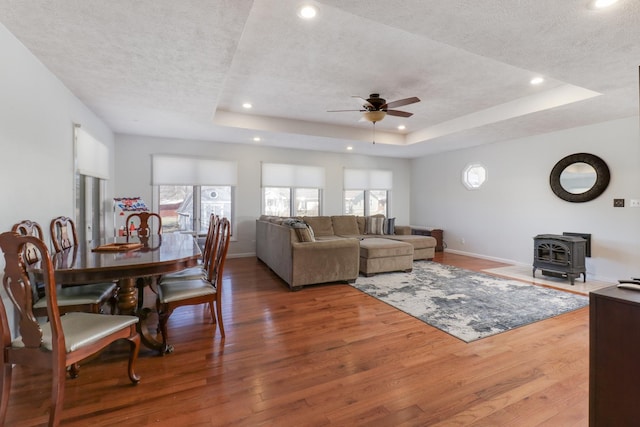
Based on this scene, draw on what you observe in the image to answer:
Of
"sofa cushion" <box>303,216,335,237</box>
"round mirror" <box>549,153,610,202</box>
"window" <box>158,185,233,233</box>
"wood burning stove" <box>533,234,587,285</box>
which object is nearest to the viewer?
"wood burning stove" <box>533,234,587,285</box>

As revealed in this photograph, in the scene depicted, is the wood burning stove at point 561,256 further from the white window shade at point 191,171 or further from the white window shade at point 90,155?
the white window shade at point 90,155

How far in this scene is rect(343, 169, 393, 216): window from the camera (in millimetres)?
7664

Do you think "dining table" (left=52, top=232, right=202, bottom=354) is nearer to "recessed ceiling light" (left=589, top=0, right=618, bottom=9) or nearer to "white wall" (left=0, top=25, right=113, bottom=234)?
"white wall" (left=0, top=25, right=113, bottom=234)

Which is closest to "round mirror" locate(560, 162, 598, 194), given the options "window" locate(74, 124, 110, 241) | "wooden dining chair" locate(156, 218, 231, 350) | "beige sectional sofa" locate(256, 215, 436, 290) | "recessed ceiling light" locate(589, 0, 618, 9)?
"beige sectional sofa" locate(256, 215, 436, 290)

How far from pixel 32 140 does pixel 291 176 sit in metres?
4.67

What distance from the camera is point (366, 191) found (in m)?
7.95

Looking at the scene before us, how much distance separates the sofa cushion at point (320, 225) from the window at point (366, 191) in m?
1.18

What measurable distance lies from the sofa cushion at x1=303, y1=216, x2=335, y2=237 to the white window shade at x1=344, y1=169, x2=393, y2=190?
138 centimetres

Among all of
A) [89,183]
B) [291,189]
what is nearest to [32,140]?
[89,183]

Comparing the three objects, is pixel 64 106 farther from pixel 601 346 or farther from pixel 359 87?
pixel 601 346

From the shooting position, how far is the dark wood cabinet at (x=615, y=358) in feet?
3.91

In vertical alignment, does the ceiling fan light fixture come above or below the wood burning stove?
above

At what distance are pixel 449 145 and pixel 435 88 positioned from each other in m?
2.92

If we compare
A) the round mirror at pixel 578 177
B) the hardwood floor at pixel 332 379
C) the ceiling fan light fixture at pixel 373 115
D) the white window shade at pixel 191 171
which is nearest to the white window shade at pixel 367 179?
the white window shade at pixel 191 171
